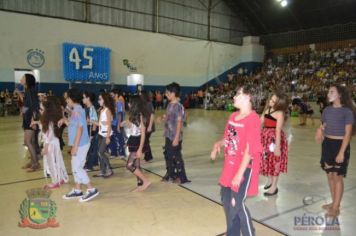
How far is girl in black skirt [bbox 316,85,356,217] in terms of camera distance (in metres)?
3.28

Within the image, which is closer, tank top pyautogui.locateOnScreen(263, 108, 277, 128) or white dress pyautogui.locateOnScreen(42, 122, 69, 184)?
tank top pyautogui.locateOnScreen(263, 108, 277, 128)

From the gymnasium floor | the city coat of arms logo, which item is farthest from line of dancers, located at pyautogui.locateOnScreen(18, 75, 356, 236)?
the city coat of arms logo

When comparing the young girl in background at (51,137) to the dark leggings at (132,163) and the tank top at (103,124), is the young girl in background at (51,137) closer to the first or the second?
the tank top at (103,124)

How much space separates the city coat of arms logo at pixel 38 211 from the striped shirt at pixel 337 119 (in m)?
3.15

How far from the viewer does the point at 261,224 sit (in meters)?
3.34

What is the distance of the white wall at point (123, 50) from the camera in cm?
1719

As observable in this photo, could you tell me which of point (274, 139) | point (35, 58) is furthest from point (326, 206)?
point (35, 58)

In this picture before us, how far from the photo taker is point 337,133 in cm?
335

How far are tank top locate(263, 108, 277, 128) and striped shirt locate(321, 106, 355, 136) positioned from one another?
72cm

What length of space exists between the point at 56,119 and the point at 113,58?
1739 centimetres

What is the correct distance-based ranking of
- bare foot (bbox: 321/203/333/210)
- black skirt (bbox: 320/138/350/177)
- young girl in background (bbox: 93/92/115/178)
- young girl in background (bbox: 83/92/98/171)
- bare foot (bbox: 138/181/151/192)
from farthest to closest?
1. young girl in background (bbox: 83/92/98/171)
2. young girl in background (bbox: 93/92/115/178)
3. bare foot (bbox: 138/181/151/192)
4. bare foot (bbox: 321/203/333/210)
5. black skirt (bbox: 320/138/350/177)

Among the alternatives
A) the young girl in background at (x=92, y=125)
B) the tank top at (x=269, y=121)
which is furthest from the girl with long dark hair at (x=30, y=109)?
the tank top at (x=269, y=121)

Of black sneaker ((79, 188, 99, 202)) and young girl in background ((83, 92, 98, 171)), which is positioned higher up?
young girl in background ((83, 92, 98, 171))

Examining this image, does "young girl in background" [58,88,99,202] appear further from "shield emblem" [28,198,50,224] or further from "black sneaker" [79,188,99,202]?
"shield emblem" [28,198,50,224]
